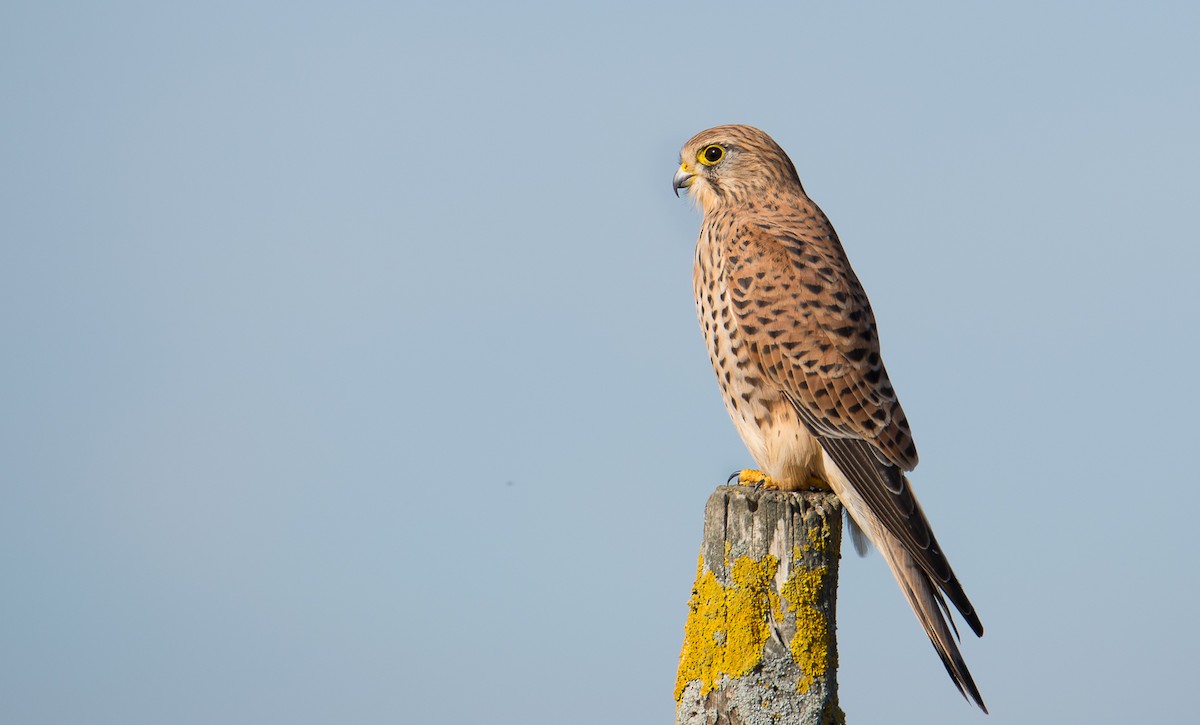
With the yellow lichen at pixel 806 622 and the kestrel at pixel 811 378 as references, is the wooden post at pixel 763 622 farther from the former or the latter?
the kestrel at pixel 811 378

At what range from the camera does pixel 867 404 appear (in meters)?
4.88

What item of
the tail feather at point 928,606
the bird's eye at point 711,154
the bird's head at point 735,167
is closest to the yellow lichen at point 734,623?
the tail feather at point 928,606

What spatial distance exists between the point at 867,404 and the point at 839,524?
818 mm

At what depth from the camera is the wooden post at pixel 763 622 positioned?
12.9ft

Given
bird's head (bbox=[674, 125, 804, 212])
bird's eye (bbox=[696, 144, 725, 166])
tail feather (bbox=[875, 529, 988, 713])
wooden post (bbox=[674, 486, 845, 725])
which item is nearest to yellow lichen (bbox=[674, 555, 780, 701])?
wooden post (bbox=[674, 486, 845, 725])

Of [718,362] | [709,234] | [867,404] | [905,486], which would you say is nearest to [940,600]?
[905,486]

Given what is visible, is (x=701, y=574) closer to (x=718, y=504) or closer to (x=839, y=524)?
(x=718, y=504)

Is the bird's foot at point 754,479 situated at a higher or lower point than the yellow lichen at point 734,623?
higher

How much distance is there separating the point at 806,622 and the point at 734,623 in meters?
0.23

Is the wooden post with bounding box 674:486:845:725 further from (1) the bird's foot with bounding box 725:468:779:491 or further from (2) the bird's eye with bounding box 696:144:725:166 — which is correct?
(2) the bird's eye with bounding box 696:144:725:166

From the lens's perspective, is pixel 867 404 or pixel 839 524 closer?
pixel 839 524

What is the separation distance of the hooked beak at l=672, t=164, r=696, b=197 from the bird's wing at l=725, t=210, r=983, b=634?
26.9 inches

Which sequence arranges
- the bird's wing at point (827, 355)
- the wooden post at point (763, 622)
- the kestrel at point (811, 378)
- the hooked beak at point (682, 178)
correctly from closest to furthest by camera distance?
the wooden post at point (763, 622) → the kestrel at point (811, 378) → the bird's wing at point (827, 355) → the hooked beak at point (682, 178)

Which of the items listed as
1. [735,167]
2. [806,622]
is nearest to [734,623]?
[806,622]
